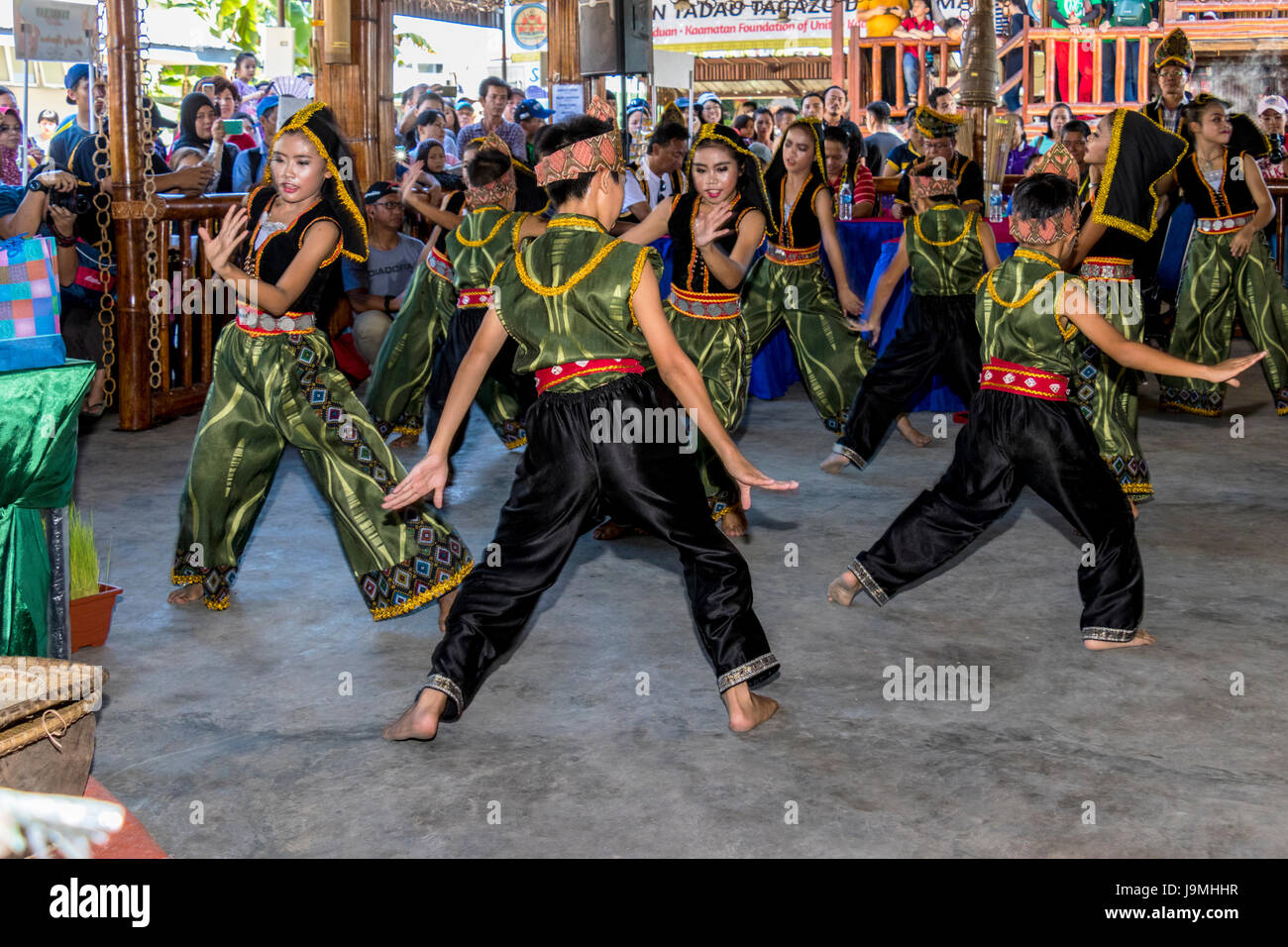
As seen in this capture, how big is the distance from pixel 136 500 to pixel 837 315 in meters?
3.28

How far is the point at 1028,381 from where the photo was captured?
426 centimetres

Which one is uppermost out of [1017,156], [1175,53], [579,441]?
[1175,53]

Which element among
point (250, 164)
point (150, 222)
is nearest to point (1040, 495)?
point (150, 222)

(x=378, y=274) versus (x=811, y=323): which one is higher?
(x=378, y=274)

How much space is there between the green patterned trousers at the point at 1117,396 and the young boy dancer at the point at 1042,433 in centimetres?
155

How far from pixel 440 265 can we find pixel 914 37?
12999 millimetres

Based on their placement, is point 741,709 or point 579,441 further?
point 741,709

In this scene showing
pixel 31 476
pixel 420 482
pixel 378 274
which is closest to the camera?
pixel 420 482

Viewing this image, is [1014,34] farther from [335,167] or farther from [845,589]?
[335,167]

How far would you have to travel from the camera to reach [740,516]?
563 cm

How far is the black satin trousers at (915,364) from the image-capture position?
6262 millimetres
